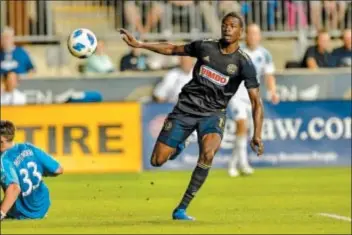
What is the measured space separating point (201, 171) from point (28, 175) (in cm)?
191

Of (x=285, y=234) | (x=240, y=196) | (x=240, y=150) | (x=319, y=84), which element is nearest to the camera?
(x=285, y=234)

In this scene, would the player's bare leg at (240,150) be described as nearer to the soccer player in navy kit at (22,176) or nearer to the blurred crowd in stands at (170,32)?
the blurred crowd in stands at (170,32)

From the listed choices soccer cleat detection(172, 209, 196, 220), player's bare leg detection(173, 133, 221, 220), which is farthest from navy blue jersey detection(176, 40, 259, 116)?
soccer cleat detection(172, 209, 196, 220)

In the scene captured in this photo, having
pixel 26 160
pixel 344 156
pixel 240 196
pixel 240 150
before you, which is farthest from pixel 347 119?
pixel 26 160

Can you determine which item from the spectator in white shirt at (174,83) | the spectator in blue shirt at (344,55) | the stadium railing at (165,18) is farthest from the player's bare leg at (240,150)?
the stadium railing at (165,18)

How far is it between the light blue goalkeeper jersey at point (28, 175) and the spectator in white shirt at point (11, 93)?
29.6 ft

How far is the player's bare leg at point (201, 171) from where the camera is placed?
14.0 metres

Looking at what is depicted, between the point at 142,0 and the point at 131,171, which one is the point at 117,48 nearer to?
the point at 142,0

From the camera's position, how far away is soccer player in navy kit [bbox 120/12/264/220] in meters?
14.1

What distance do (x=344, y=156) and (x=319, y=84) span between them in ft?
6.42

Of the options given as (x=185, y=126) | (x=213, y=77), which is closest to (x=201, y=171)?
(x=185, y=126)

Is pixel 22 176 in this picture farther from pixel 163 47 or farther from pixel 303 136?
pixel 303 136

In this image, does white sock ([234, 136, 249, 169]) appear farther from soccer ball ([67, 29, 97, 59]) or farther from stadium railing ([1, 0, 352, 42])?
soccer ball ([67, 29, 97, 59])

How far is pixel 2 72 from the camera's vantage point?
24234 mm
